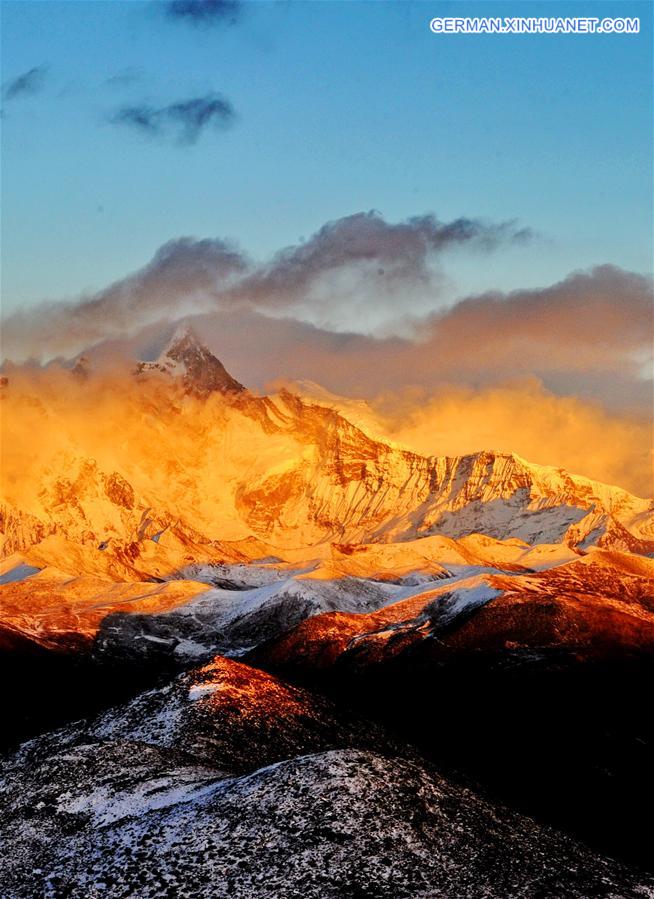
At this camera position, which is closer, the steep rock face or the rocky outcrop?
the steep rock face

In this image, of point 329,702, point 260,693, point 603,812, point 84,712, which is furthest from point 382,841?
point 84,712

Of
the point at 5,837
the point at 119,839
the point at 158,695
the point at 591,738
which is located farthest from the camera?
the point at 591,738

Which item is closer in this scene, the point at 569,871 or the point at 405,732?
the point at 569,871

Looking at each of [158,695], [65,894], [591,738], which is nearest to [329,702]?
[158,695]

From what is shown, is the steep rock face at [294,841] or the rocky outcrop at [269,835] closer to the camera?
the steep rock face at [294,841]

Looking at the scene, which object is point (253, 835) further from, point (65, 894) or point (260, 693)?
point (260, 693)

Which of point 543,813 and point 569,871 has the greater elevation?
point 569,871

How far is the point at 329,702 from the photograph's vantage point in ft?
472

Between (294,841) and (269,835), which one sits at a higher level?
(294,841)

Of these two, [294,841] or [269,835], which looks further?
[269,835]

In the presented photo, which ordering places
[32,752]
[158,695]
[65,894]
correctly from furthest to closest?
[158,695], [32,752], [65,894]

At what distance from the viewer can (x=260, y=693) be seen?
13425 cm

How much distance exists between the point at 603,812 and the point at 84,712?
82.1 metres

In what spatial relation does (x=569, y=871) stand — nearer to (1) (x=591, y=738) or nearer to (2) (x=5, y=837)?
(2) (x=5, y=837)
